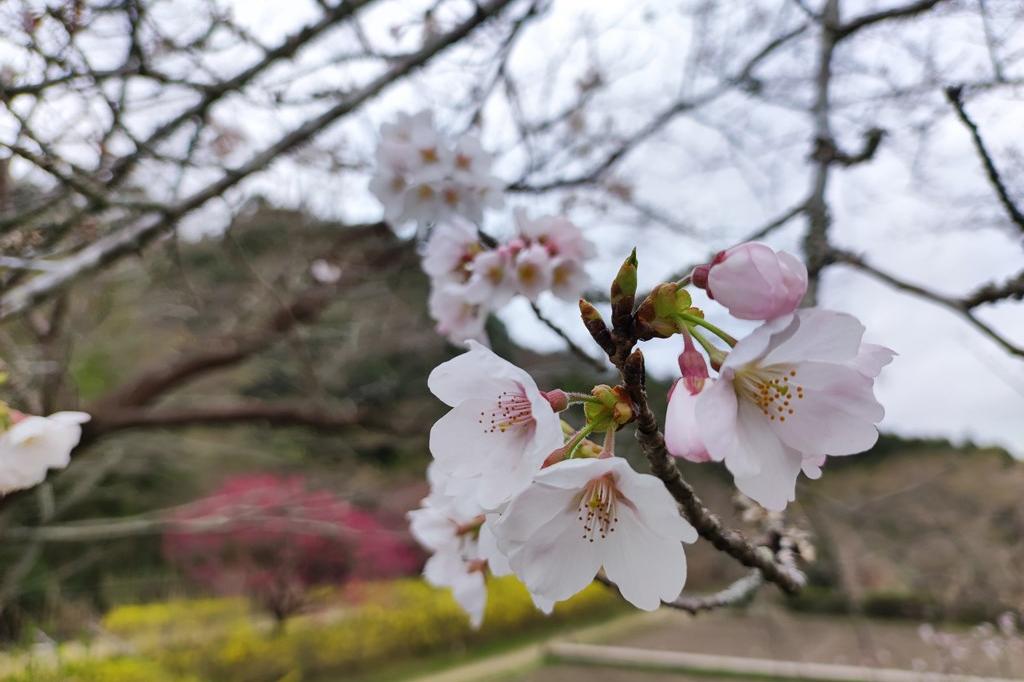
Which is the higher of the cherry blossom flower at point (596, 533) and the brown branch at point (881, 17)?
the brown branch at point (881, 17)

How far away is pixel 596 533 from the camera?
459 millimetres

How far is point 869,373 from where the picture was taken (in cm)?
41

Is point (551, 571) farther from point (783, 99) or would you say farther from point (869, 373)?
point (783, 99)

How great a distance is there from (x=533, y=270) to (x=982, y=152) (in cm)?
61

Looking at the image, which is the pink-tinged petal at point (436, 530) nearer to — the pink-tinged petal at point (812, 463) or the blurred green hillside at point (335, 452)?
the pink-tinged petal at point (812, 463)

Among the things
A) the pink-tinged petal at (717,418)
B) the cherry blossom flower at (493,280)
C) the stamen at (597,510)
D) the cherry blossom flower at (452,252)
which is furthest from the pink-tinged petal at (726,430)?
the cherry blossom flower at (452,252)

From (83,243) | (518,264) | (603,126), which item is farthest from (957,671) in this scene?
(83,243)

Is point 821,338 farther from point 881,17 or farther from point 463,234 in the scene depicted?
point 881,17

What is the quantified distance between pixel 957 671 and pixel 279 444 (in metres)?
6.49

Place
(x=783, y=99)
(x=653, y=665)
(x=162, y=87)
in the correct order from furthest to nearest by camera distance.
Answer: (x=653, y=665) < (x=783, y=99) < (x=162, y=87)

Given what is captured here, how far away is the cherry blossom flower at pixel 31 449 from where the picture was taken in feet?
2.23

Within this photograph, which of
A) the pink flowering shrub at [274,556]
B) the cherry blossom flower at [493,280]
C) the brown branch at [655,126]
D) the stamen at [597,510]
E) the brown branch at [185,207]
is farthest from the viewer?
the pink flowering shrub at [274,556]

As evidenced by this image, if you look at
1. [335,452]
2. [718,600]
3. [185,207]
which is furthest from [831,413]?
[335,452]

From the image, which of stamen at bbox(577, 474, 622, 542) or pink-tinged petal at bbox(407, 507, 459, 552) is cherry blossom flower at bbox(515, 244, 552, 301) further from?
stamen at bbox(577, 474, 622, 542)
